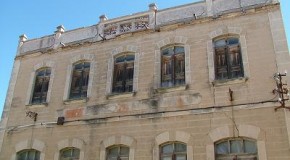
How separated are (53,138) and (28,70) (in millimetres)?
3885

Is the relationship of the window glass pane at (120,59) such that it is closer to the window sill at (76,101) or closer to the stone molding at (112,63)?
the stone molding at (112,63)

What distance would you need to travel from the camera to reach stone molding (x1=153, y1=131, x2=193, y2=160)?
35.0 ft

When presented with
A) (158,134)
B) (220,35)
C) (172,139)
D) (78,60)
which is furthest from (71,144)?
(220,35)

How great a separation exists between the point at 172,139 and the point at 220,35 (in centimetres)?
408

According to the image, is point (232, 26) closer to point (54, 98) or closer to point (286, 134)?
point (286, 134)

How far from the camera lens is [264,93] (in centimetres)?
1048

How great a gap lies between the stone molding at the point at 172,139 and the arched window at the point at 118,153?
1106 mm

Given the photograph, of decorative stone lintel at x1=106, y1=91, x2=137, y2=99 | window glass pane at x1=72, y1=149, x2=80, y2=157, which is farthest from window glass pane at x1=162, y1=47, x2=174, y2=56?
window glass pane at x1=72, y1=149, x2=80, y2=157

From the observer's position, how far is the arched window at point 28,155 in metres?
13.0

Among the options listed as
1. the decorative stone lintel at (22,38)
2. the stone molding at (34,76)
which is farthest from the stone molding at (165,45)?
the decorative stone lintel at (22,38)

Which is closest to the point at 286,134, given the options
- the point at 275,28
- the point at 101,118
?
the point at 275,28

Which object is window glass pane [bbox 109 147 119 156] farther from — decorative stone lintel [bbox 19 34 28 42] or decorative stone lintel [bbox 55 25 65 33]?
decorative stone lintel [bbox 19 34 28 42]

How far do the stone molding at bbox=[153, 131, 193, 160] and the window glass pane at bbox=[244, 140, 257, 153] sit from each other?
1.67m

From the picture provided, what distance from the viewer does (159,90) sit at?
39.0 feet
